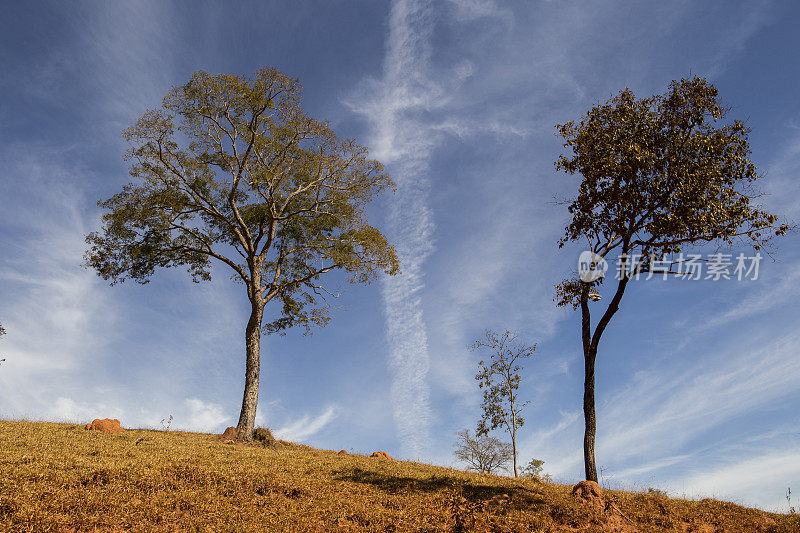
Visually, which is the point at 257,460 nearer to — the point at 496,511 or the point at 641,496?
the point at 496,511

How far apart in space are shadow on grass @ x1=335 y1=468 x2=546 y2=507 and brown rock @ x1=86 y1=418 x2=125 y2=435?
1081 cm

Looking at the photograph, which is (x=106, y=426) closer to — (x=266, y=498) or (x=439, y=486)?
(x=266, y=498)

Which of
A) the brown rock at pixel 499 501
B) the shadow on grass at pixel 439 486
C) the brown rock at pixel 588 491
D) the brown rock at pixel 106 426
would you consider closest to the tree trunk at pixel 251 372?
the brown rock at pixel 106 426

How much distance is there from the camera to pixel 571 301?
17.0 metres

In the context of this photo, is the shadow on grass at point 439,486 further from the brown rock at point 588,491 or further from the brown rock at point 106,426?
the brown rock at point 106,426

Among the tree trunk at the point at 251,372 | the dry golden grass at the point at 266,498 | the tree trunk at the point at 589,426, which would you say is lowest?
the dry golden grass at the point at 266,498

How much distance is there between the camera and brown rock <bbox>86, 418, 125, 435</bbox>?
19797mm

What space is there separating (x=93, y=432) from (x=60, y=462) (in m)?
6.81

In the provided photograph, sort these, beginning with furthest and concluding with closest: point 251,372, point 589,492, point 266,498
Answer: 1. point 251,372
2. point 589,492
3. point 266,498

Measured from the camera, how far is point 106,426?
2002cm

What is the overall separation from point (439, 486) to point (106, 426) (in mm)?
14394

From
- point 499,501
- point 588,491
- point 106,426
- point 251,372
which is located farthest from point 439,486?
point 106,426

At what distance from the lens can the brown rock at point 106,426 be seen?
19.8m

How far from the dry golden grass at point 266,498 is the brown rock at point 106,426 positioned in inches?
94.0
